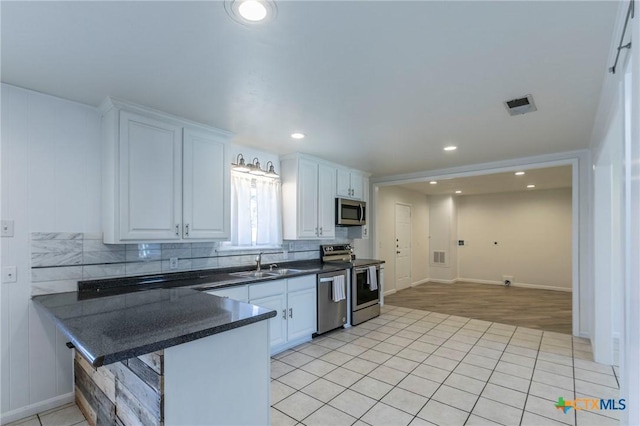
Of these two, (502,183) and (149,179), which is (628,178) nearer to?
(149,179)

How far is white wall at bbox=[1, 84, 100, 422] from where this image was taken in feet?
7.25

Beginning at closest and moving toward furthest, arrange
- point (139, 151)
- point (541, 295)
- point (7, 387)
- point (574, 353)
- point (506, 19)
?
point (506, 19) < point (7, 387) < point (139, 151) < point (574, 353) < point (541, 295)

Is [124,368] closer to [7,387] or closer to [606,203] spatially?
[7,387]

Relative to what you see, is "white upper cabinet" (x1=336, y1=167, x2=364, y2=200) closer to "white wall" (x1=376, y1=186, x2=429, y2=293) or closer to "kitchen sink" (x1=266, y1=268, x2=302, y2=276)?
"white wall" (x1=376, y1=186, x2=429, y2=293)

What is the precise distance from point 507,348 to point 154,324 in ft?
12.2

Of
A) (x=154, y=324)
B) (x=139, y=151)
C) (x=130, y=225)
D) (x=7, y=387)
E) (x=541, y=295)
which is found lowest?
(x=541, y=295)

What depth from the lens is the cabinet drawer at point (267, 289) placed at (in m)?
3.14

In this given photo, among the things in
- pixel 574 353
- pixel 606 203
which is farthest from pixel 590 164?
pixel 574 353

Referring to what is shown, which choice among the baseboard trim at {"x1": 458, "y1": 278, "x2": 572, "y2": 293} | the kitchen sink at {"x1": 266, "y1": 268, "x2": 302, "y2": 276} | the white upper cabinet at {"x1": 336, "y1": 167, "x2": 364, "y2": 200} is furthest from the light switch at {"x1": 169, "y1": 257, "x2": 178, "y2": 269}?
the baseboard trim at {"x1": 458, "y1": 278, "x2": 572, "y2": 293}

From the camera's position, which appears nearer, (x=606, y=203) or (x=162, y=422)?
(x=162, y=422)

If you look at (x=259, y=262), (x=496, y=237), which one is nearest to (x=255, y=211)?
(x=259, y=262)

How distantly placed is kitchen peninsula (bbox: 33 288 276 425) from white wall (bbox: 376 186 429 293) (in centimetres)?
450

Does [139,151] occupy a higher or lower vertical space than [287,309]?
higher

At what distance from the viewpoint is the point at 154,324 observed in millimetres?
1560
